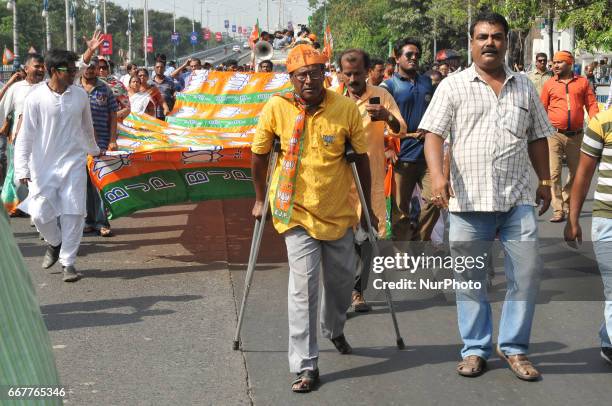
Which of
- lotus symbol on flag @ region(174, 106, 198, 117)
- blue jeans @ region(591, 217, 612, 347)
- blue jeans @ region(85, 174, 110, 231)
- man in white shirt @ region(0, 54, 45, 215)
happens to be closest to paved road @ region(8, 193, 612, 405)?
blue jeans @ region(591, 217, 612, 347)

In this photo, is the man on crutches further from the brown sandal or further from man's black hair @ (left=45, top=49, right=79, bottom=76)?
man's black hair @ (left=45, top=49, right=79, bottom=76)

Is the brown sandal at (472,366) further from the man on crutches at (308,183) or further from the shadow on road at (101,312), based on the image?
the shadow on road at (101,312)

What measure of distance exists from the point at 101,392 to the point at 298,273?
4.02 ft

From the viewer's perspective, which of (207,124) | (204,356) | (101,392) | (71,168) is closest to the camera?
(101,392)

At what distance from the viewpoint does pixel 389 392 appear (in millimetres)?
5211

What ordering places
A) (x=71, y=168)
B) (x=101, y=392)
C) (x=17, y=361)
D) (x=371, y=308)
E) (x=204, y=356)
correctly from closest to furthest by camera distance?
(x=17, y=361) → (x=101, y=392) → (x=204, y=356) → (x=371, y=308) → (x=71, y=168)

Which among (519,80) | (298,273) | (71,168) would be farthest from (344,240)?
(71,168)

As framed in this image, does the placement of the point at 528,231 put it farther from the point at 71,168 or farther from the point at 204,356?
the point at 71,168

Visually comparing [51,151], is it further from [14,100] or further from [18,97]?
[14,100]

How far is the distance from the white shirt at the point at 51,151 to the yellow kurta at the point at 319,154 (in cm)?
344

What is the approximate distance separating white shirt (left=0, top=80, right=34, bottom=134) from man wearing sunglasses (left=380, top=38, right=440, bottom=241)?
5.22 m

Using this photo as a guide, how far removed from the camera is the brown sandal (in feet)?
17.8

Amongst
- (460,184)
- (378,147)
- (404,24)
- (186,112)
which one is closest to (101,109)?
(186,112)

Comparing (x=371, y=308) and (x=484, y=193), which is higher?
(x=484, y=193)
